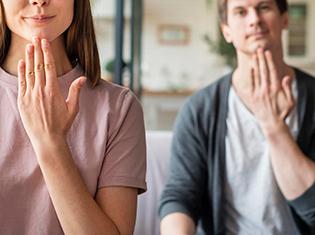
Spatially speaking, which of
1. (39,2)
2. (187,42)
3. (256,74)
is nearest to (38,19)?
(39,2)

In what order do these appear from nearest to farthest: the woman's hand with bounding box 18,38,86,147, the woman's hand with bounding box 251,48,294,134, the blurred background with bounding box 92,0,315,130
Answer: the woman's hand with bounding box 18,38,86,147 < the woman's hand with bounding box 251,48,294,134 < the blurred background with bounding box 92,0,315,130

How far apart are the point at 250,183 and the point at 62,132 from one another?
0.68m

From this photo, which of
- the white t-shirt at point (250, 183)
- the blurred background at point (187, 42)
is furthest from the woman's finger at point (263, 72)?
the blurred background at point (187, 42)

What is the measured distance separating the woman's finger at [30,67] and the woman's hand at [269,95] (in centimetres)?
64

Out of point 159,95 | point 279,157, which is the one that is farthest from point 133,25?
point 159,95

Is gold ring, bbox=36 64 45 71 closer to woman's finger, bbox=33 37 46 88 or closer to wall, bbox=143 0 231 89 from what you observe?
woman's finger, bbox=33 37 46 88

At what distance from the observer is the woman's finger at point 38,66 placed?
81cm

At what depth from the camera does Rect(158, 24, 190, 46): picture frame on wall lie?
742 cm

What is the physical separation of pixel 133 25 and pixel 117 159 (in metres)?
2.01

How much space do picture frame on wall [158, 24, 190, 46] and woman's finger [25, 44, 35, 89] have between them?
21.9 ft

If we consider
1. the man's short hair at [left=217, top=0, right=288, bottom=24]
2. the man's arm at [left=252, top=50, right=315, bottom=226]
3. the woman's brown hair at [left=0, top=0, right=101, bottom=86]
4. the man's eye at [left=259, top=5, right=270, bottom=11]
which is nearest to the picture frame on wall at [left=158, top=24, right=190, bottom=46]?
the man's short hair at [left=217, top=0, right=288, bottom=24]

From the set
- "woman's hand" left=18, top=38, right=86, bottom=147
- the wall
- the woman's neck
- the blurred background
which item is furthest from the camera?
the wall

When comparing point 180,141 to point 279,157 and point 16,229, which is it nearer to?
point 279,157

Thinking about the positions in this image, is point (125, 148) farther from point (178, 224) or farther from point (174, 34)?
point (174, 34)
